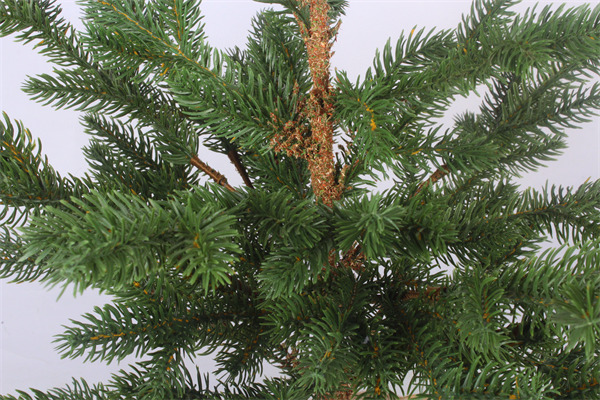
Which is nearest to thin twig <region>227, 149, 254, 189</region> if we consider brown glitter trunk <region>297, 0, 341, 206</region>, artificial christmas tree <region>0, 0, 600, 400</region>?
artificial christmas tree <region>0, 0, 600, 400</region>

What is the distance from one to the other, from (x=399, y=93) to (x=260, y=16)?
0.27 metres

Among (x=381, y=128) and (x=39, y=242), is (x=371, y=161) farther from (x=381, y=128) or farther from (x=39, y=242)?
(x=39, y=242)

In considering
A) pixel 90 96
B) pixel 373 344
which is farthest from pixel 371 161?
pixel 90 96

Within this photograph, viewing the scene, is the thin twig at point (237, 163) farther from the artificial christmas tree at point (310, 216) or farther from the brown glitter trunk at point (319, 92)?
the brown glitter trunk at point (319, 92)

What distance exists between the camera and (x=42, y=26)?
0.40 m

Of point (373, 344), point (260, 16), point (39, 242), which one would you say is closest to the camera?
point (39, 242)

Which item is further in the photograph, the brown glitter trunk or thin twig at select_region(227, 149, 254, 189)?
thin twig at select_region(227, 149, 254, 189)

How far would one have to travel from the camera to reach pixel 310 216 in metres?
0.33

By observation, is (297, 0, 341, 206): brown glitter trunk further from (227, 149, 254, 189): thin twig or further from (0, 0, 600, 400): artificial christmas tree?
(227, 149, 254, 189): thin twig

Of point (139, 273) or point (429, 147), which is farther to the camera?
point (429, 147)

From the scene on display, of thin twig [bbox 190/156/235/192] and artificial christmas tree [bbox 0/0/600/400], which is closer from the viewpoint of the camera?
artificial christmas tree [bbox 0/0/600/400]

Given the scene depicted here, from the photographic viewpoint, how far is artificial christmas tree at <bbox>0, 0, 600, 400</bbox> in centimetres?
28

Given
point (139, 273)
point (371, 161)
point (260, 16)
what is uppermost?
point (260, 16)

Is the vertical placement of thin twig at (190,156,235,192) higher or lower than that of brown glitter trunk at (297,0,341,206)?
lower
